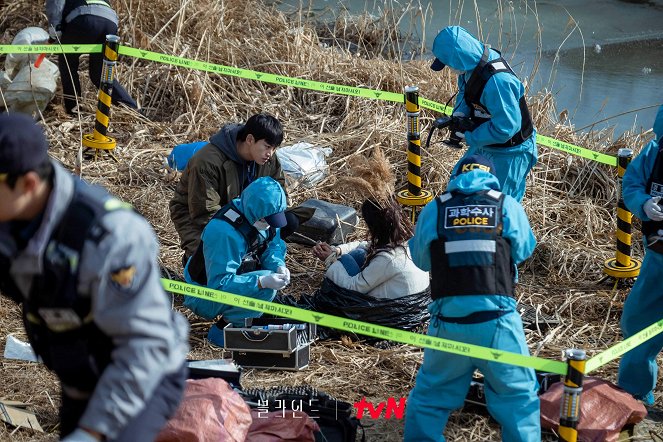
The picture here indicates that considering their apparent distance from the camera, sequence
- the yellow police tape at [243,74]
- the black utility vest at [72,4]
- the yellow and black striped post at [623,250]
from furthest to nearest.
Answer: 1. the black utility vest at [72,4]
2. the yellow police tape at [243,74]
3. the yellow and black striped post at [623,250]

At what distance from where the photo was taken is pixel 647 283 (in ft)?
16.6

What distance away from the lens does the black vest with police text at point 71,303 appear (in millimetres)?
2494

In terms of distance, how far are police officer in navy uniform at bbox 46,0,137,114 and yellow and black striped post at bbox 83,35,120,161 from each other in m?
0.41

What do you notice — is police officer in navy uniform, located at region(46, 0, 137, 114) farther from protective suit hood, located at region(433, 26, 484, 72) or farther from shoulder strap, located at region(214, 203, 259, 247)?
protective suit hood, located at region(433, 26, 484, 72)

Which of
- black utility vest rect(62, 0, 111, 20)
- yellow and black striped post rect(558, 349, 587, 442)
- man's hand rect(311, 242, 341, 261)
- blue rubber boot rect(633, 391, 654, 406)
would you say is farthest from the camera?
black utility vest rect(62, 0, 111, 20)

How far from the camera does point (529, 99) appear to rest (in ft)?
28.5

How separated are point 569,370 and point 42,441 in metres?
2.35

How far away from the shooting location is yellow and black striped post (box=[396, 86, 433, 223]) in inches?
277

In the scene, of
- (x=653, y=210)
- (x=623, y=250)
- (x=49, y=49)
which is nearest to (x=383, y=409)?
(x=653, y=210)

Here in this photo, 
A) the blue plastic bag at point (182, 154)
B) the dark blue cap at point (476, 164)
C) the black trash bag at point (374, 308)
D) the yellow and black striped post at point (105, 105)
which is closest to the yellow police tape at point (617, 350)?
Result: the dark blue cap at point (476, 164)

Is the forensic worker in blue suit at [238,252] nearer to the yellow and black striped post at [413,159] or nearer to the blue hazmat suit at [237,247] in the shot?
the blue hazmat suit at [237,247]

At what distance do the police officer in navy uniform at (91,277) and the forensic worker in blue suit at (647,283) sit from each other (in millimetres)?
3150

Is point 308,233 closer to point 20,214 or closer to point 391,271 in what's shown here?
point 391,271

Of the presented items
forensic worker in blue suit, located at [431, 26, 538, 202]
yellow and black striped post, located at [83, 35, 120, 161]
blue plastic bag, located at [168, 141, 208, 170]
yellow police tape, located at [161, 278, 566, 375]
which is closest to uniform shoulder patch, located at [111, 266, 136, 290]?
yellow police tape, located at [161, 278, 566, 375]
